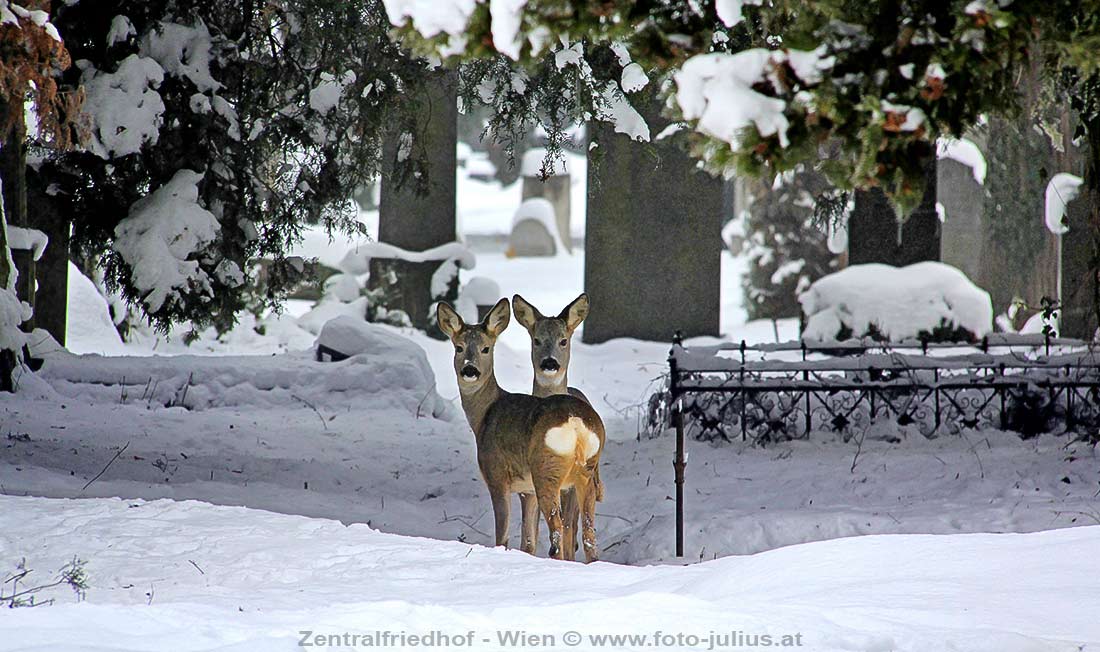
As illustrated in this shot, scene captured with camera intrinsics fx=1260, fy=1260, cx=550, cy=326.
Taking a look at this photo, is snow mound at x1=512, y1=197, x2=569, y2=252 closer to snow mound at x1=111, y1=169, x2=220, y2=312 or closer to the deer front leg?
snow mound at x1=111, y1=169, x2=220, y2=312

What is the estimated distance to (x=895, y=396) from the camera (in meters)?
10.8

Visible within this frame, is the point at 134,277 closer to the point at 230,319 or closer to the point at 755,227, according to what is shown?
the point at 230,319

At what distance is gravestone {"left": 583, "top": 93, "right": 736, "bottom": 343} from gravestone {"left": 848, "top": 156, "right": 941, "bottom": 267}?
11.0 feet

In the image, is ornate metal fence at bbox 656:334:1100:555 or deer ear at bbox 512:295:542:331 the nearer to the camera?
deer ear at bbox 512:295:542:331

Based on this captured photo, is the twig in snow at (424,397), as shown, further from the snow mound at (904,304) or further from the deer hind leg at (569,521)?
the deer hind leg at (569,521)

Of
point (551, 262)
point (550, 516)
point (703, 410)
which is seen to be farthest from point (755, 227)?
point (550, 516)

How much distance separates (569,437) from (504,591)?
153cm

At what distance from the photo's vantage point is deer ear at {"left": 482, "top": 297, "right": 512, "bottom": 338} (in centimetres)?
704

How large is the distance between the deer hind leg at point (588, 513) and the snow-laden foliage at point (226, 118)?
368 centimetres

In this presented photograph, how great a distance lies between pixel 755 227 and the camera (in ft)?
84.1

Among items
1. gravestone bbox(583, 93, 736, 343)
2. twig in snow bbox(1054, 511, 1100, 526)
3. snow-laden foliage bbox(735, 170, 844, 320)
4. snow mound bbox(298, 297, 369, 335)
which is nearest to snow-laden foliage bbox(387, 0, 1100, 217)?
twig in snow bbox(1054, 511, 1100, 526)

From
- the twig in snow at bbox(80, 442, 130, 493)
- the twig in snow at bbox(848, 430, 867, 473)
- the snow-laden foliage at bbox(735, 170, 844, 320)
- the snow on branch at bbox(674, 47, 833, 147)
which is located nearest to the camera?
the snow on branch at bbox(674, 47, 833, 147)

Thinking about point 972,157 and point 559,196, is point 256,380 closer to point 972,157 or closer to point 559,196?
point 972,157

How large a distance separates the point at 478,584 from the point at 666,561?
2.90m
